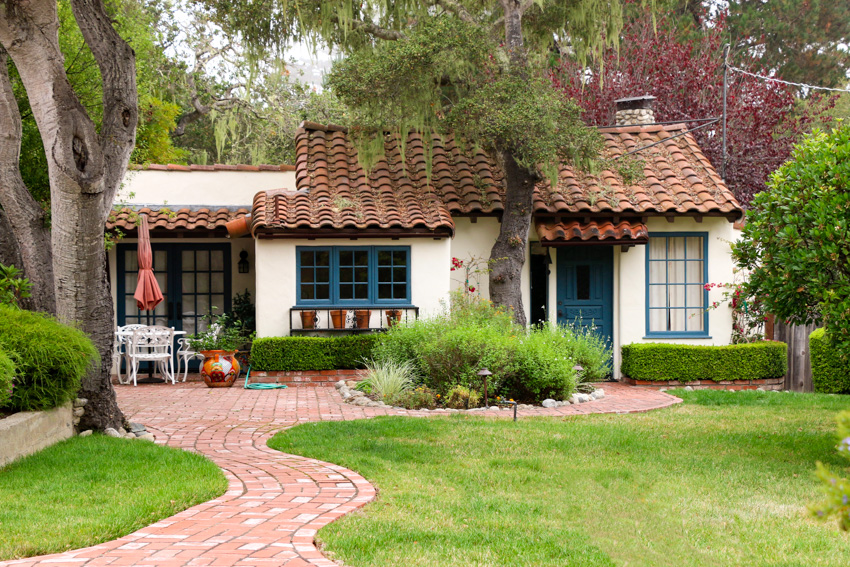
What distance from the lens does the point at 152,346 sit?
14.3 meters

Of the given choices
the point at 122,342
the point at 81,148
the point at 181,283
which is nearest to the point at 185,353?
the point at 122,342

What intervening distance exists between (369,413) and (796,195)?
528 centimetres

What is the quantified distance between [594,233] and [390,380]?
4968 mm

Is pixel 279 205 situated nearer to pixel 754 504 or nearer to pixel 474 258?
pixel 474 258

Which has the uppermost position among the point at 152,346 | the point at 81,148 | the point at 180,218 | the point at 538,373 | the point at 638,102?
the point at 638,102

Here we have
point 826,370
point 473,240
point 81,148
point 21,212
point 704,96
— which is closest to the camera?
point 81,148

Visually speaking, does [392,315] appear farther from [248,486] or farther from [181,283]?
[248,486]

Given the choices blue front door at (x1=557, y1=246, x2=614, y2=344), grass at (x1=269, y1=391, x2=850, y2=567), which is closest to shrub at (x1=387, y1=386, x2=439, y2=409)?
grass at (x1=269, y1=391, x2=850, y2=567)

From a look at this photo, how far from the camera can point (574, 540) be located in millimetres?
4891

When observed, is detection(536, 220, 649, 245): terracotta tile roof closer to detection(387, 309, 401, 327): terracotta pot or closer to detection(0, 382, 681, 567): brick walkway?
detection(387, 309, 401, 327): terracotta pot

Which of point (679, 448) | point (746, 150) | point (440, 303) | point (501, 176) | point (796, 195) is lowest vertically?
point (679, 448)

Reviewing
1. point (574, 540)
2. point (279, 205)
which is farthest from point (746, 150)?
point (574, 540)

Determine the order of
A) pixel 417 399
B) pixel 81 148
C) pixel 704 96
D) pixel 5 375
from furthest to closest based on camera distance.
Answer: pixel 704 96, pixel 417 399, pixel 81 148, pixel 5 375

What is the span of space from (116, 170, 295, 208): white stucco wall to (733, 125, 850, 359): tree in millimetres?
10314
